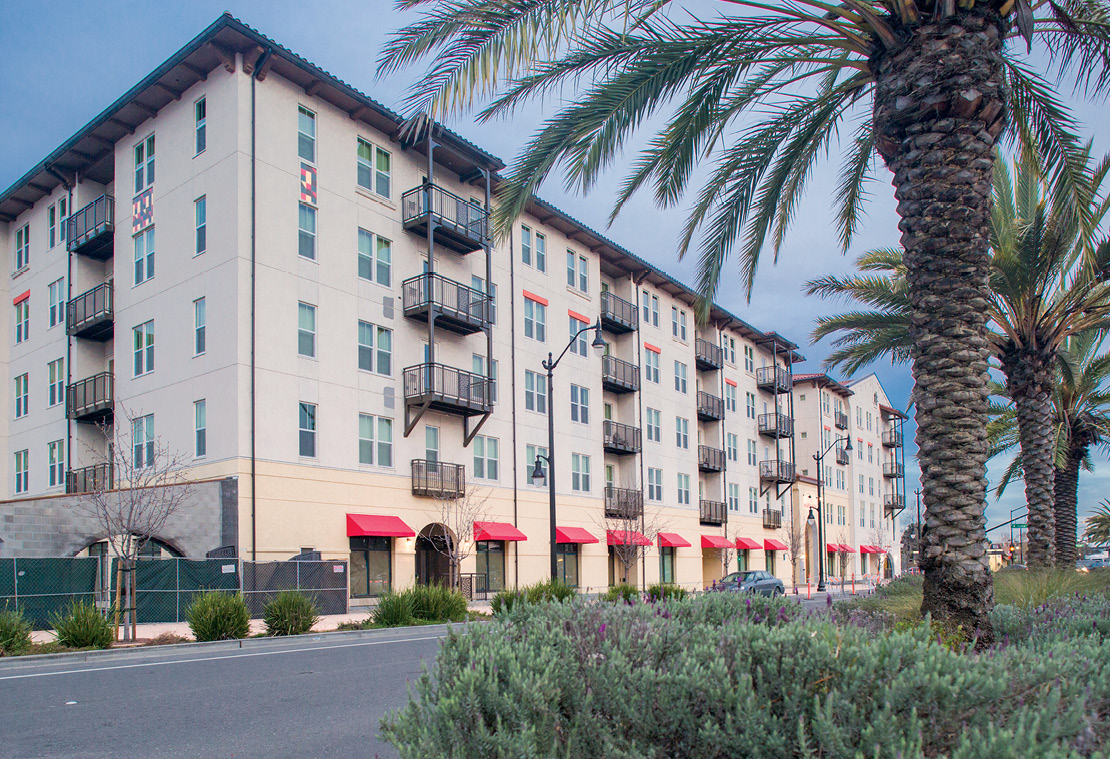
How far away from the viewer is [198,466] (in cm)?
2627

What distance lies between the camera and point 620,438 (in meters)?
42.2

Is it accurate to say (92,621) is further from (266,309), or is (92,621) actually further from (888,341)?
(888,341)

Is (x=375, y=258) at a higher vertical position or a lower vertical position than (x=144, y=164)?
lower

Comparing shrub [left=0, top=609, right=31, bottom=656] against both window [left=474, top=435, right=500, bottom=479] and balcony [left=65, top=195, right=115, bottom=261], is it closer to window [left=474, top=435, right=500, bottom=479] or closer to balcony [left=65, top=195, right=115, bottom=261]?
window [left=474, top=435, right=500, bottom=479]

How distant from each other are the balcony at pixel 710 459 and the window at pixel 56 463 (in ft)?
101

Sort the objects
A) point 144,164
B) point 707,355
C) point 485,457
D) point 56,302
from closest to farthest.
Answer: point 144,164
point 485,457
point 56,302
point 707,355

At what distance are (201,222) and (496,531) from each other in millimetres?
14320

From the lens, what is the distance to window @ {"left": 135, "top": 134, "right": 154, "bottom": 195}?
30.2 metres

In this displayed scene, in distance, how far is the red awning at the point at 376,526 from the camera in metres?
27.6

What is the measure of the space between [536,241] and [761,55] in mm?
27082

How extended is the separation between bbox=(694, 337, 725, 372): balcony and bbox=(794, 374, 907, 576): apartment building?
1256 centimetres

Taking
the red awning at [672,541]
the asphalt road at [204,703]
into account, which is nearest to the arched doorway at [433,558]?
the red awning at [672,541]

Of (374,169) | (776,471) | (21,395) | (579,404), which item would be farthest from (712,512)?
(21,395)

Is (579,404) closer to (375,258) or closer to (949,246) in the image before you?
(375,258)
